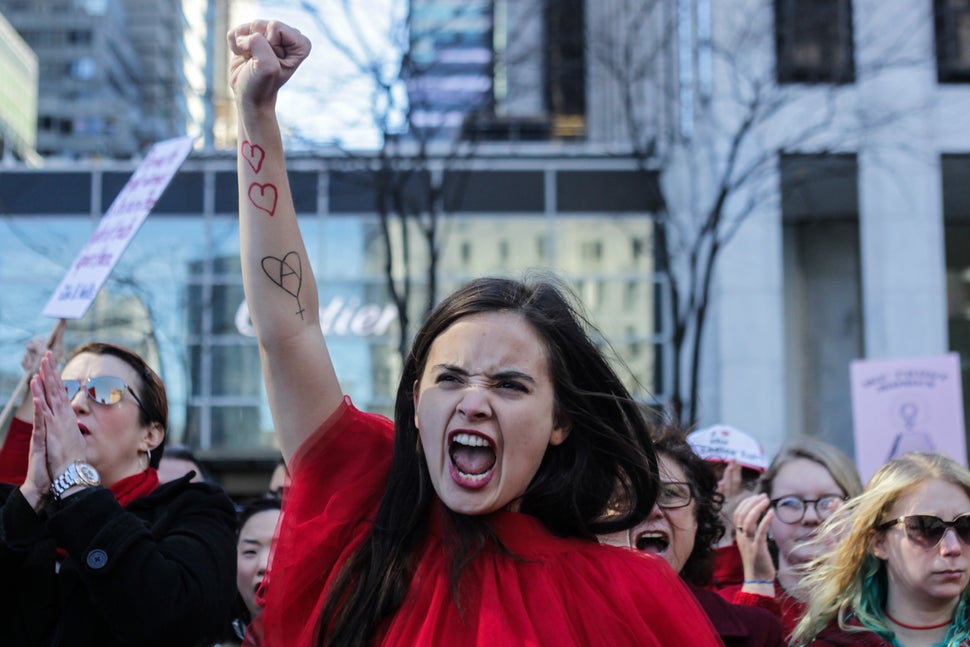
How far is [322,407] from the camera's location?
87.3 inches

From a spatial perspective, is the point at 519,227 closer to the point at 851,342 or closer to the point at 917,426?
the point at 851,342

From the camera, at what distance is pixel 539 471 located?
7.57 feet

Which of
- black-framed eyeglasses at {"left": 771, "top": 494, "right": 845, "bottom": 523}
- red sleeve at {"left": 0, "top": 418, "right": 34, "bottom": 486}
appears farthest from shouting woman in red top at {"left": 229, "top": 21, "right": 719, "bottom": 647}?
black-framed eyeglasses at {"left": 771, "top": 494, "right": 845, "bottom": 523}

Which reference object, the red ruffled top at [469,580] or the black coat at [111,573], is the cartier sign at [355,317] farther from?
the red ruffled top at [469,580]

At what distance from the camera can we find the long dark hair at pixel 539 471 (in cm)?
217

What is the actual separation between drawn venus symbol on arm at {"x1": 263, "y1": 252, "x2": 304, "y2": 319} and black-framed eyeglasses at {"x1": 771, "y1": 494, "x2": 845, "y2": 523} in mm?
2864

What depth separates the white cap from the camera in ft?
16.6

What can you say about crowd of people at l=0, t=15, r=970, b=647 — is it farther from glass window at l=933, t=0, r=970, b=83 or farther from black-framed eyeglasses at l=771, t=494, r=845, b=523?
glass window at l=933, t=0, r=970, b=83

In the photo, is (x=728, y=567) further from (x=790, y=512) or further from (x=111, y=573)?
(x=111, y=573)

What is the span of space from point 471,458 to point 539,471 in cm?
19

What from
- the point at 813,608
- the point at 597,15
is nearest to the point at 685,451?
the point at 813,608

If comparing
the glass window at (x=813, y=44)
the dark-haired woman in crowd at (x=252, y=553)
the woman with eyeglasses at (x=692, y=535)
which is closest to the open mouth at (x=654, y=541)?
the woman with eyeglasses at (x=692, y=535)

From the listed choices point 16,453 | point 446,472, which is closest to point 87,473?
point 16,453

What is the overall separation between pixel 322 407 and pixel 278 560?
0.30 meters
